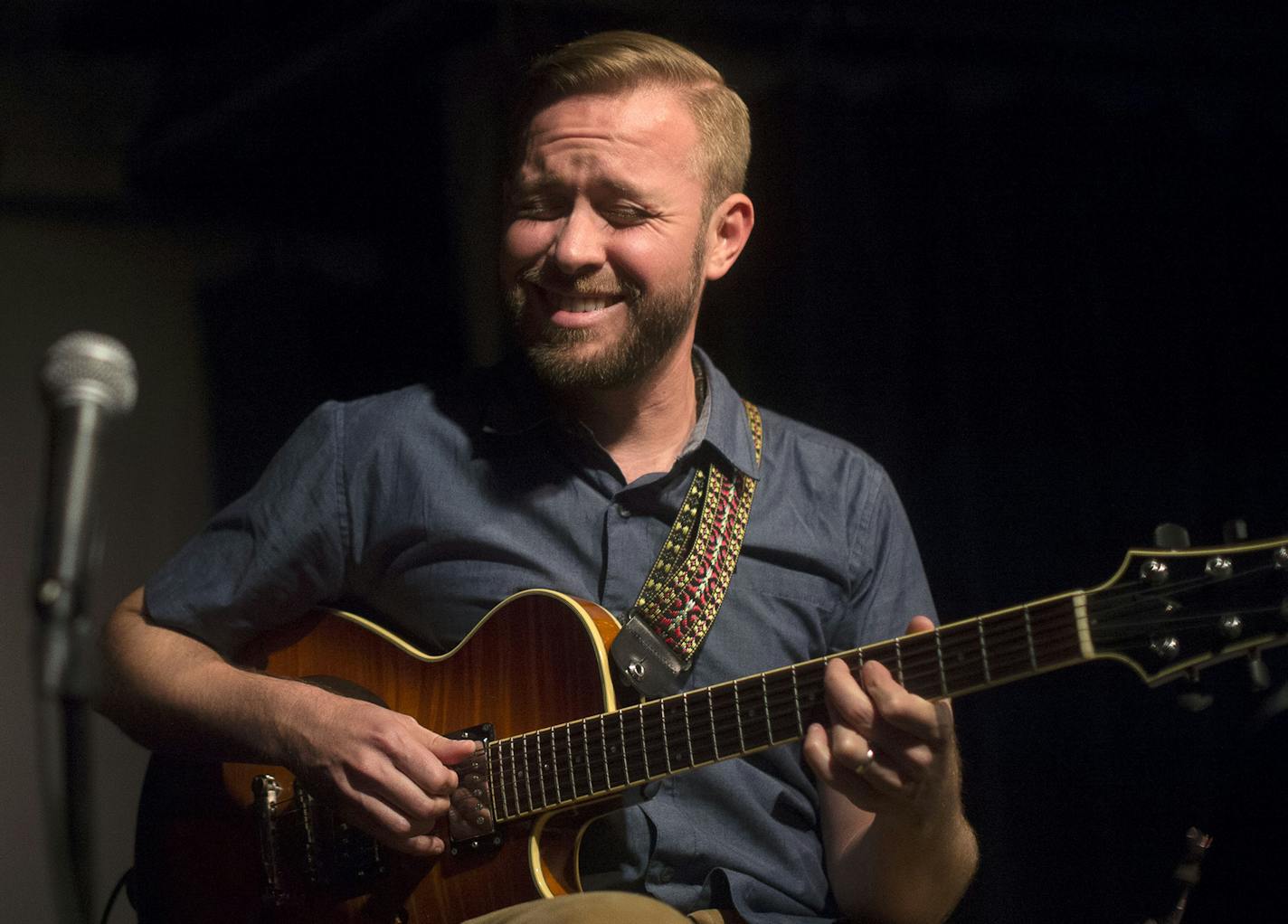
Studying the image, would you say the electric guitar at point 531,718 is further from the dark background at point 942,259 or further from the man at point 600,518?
the dark background at point 942,259

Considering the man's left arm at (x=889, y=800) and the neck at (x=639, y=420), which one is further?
the neck at (x=639, y=420)

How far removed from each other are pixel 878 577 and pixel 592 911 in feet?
2.26

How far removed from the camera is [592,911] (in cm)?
149

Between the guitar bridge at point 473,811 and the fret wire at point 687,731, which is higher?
the fret wire at point 687,731

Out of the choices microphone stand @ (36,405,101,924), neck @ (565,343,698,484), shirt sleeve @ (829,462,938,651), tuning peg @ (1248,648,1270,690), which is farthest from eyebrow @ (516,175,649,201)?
tuning peg @ (1248,648,1270,690)

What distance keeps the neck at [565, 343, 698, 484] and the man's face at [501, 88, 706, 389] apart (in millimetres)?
48

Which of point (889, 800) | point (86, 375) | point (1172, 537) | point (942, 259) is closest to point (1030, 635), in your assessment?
point (1172, 537)

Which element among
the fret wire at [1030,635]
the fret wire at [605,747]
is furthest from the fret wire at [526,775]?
the fret wire at [1030,635]

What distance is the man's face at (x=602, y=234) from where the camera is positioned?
5.98 ft

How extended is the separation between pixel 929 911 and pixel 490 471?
34.6 inches

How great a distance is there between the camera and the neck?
1.92 m

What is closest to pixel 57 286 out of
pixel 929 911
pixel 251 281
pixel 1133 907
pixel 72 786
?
pixel 251 281

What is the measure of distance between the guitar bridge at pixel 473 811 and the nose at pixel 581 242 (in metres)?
0.68

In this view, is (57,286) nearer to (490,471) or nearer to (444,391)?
(444,391)
